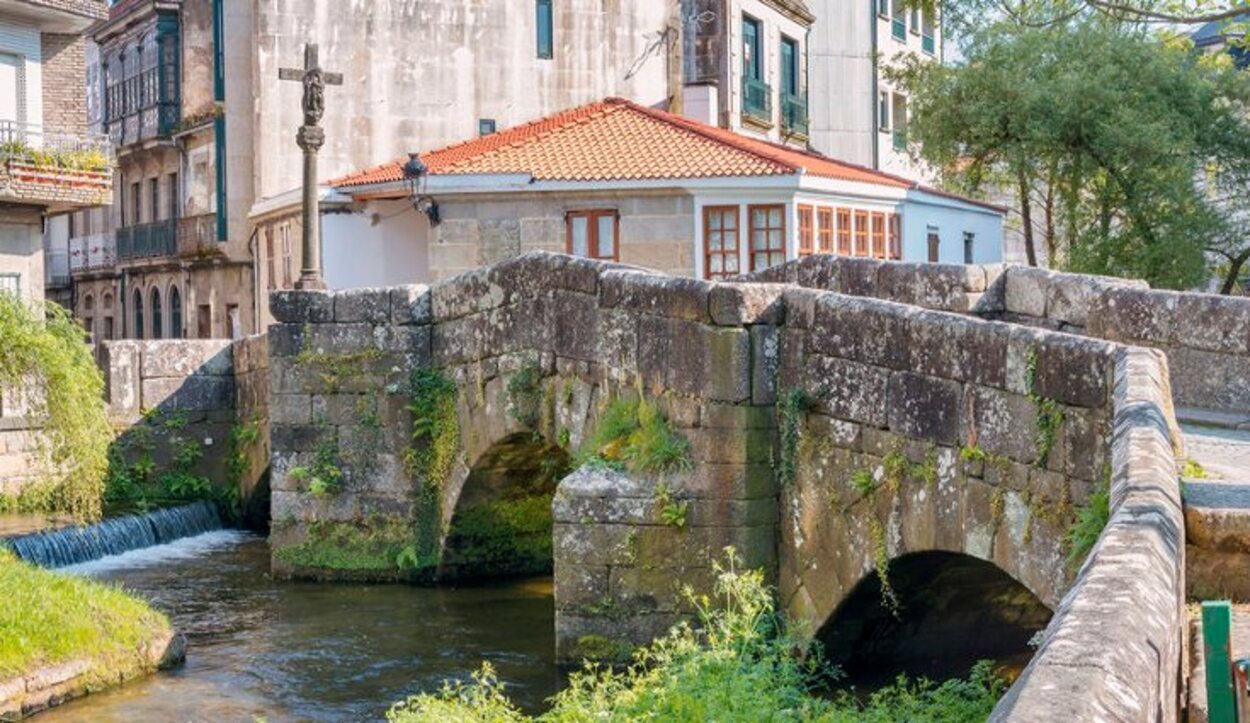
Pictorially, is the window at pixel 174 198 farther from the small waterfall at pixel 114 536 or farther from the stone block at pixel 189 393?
the small waterfall at pixel 114 536

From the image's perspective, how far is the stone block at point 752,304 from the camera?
35.1ft

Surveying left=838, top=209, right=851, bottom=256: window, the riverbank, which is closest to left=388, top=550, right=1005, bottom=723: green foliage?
the riverbank

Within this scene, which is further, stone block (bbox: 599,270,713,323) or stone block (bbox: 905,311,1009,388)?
stone block (bbox: 599,270,713,323)

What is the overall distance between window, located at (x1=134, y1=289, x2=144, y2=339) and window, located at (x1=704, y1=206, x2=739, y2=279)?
Result: 1667 cm

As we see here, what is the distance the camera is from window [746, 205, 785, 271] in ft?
74.8

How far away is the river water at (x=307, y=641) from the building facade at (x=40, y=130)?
8.42 meters

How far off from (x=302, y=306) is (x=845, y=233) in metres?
10.1

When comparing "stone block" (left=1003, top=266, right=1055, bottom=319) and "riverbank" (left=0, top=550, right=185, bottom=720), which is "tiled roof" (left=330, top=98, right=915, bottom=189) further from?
"riverbank" (left=0, top=550, right=185, bottom=720)

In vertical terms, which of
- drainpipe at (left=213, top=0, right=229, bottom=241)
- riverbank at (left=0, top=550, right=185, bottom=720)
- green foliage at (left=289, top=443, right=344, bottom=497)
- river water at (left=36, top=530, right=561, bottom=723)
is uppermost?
drainpipe at (left=213, top=0, right=229, bottom=241)

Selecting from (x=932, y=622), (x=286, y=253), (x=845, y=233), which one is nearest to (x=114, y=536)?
(x=932, y=622)

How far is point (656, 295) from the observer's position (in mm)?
11758

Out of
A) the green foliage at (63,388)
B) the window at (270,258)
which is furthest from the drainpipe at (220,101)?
the green foliage at (63,388)

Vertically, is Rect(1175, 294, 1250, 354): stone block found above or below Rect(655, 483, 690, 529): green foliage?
above

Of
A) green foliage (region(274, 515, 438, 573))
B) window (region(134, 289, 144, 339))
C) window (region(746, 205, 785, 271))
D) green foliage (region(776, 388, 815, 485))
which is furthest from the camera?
window (region(134, 289, 144, 339))
